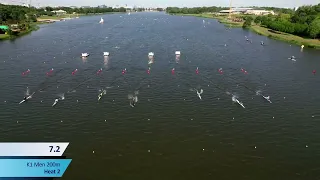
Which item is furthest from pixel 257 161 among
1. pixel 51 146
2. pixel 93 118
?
pixel 51 146

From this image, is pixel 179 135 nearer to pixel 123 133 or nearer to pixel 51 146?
pixel 123 133
